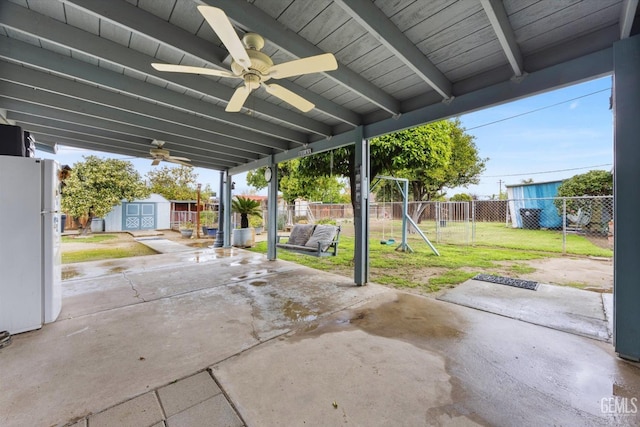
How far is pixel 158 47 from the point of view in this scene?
2.43m

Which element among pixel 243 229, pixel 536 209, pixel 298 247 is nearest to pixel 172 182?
pixel 243 229

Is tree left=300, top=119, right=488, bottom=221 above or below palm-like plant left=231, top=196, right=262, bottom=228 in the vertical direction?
above

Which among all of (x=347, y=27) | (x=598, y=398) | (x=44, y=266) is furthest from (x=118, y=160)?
(x=598, y=398)

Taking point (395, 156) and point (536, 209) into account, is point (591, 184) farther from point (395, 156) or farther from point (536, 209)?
point (395, 156)

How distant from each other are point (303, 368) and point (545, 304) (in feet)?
10.8

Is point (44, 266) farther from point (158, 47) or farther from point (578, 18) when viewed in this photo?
point (578, 18)

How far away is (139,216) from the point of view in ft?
52.0

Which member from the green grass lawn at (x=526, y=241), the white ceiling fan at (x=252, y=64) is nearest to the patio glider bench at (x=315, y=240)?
the white ceiling fan at (x=252, y=64)

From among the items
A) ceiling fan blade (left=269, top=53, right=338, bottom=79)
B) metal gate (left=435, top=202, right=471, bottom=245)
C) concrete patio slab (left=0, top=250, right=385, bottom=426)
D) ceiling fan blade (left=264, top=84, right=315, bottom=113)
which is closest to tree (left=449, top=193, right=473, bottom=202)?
metal gate (left=435, top=202, right=471, bottom=245)

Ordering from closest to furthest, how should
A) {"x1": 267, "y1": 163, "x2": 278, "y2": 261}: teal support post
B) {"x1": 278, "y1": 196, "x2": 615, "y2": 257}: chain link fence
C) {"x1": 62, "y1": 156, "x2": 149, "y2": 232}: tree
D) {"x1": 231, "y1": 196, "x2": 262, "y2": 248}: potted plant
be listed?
{"x1": 267, "y1": 163, "x2": 278, "y2": 261}: teal support post, {"x1": 278, "y1": 196, "x2": 615, "y2": 257}: chain link fence, {"x1": 231, "y1": 196, "x2": 262, "y2": 248}: potted plant, {"x1": 62, "y1": 156, "x2": 149, "y2": 232}: tree

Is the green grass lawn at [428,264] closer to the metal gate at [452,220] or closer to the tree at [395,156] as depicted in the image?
the metal gate at [452,220]

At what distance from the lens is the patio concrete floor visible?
1543mm

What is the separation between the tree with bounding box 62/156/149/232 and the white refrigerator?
11431 mm

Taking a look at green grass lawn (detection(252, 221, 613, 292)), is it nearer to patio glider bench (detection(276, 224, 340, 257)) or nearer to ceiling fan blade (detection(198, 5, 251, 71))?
patio glider bench (detection(276, 224, 340, 257))
